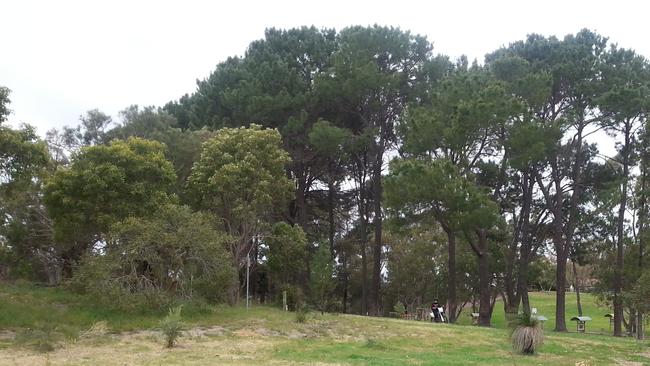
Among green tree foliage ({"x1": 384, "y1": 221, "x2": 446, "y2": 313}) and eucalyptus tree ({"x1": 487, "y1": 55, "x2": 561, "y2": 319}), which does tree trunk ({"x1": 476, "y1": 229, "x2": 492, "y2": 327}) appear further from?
green tree foliage ({"x1": 384, "y1": 221, "x2": 446, "y2": 313})

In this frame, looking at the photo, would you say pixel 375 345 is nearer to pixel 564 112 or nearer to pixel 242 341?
pixel 242 341

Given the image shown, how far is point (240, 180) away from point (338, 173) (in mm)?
13191

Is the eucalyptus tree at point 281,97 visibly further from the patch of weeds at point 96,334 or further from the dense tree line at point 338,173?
the patch of weeds at point 96,334

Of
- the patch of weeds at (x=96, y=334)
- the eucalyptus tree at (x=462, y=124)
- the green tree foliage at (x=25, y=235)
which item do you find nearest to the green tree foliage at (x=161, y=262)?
the patch of weeds at (x=96, y=334)

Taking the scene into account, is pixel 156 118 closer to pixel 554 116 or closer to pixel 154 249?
pixel 154 249

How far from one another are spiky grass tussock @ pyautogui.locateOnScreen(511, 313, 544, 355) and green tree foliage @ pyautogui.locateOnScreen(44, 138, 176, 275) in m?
13.4

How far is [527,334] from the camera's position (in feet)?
47.0

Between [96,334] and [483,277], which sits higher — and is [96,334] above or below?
below

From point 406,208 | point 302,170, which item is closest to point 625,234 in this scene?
point 406,208

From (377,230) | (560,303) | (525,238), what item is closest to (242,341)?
(377,230)

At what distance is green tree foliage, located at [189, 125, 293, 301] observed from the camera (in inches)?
970

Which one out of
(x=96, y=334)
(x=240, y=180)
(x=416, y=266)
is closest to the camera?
(x=96, y=334)

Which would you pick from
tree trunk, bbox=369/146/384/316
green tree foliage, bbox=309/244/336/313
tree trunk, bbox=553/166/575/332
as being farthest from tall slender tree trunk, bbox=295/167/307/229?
tree trunk, bbox=553/166/575/332

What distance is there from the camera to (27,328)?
1700 cm
